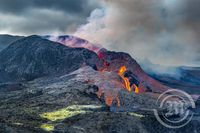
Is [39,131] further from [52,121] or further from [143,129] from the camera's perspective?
[143,129]

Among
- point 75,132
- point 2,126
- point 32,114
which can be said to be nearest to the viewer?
point 2,126

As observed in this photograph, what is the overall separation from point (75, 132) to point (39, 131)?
43.9 ft

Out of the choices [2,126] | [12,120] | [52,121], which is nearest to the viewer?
[2,126]

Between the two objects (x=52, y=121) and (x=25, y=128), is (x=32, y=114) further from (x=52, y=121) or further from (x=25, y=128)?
(x=25, y=128)

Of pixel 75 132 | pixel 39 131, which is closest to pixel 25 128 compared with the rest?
pixel 39 131

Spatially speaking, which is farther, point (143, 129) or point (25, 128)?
point (143, 129)

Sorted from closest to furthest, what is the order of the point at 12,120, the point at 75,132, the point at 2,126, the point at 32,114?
the point at 2,126 → the point at 75,132 → the point at 12,120 → the point at 32,114

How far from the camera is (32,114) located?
18962 cm

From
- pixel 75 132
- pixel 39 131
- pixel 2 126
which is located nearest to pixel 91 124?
pixel 75 132

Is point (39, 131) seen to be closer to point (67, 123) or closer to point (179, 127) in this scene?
point (67, 123)

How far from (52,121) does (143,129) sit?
36444 mm

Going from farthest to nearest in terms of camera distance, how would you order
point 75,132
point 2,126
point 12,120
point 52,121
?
1. point 52,121
2. point 12,120
3. point 75,132
4. point 2,126

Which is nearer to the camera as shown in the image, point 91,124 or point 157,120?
point 91,124

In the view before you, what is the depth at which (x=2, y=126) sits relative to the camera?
140125mm
